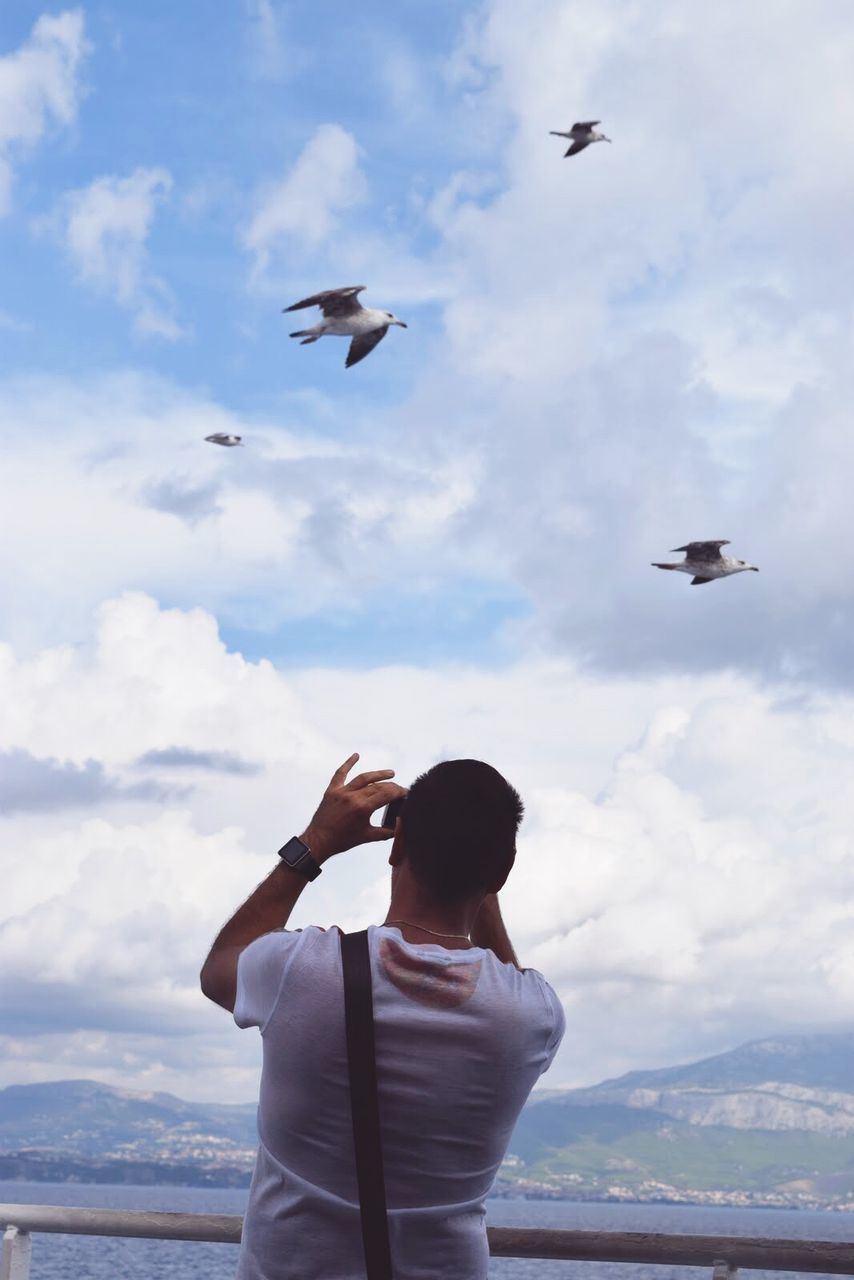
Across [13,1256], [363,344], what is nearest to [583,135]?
[363,344]

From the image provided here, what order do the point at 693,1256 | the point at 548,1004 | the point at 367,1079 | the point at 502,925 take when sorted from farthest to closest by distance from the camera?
the point at 693,1256 → the point at 502,925 → the point at 548,1004 → the point at 367,1079

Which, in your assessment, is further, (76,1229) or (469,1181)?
(76,1229)

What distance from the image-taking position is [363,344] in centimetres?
1805

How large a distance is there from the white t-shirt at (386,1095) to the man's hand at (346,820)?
261mm

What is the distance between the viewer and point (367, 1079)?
2.84 m

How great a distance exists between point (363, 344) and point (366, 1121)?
52.2 ft

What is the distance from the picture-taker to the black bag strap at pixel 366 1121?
283cm

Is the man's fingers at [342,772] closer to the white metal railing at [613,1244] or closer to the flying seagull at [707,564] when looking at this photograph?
the white metal railing at [613,1244]

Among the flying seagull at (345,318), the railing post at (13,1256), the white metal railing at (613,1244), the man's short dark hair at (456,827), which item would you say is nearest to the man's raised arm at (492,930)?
the man's short dark hair at (456,827)

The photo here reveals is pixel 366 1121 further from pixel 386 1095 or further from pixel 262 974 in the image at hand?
pixel 262 974

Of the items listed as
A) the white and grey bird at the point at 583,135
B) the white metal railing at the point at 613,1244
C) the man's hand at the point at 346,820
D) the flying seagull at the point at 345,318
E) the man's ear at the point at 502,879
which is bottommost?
the white metal railing at the point at 613,1244

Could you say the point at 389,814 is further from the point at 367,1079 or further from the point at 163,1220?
the point at 163,1220

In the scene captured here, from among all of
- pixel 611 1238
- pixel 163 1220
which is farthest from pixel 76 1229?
pixel 611 1238

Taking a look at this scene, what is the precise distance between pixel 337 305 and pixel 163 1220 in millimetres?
13298
